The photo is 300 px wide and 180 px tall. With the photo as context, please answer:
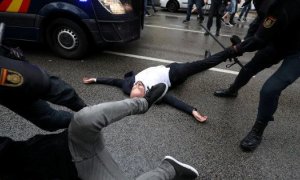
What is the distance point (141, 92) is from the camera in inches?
136

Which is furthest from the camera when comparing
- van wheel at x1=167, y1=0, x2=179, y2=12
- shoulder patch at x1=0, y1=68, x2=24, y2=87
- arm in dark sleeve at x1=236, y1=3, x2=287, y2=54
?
van wheel at x1=167, y1=0, x2=179, y2=12

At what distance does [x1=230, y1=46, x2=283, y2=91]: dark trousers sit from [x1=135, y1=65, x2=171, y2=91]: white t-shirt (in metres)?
0.84

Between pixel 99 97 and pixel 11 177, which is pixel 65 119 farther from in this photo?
pixel 99 97

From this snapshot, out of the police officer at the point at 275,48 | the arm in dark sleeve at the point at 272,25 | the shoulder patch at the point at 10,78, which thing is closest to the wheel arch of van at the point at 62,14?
the police officer at the point at 275,48

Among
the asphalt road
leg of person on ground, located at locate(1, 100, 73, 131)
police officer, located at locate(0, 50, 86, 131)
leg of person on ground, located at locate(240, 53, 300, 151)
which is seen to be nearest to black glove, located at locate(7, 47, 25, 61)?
police officer, located at locate(0, 50, 86, 131)

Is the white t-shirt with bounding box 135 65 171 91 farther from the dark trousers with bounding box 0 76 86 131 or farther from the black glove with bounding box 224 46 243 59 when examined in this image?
the dark trousers with bounding box 0 76 86 131

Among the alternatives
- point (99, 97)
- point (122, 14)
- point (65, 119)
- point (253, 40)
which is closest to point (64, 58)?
point (122, 14)

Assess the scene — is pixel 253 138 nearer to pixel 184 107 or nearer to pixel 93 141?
A: pixel 184 107

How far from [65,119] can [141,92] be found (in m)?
1.22

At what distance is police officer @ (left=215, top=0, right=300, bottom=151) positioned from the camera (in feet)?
7.91

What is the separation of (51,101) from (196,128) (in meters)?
1.64

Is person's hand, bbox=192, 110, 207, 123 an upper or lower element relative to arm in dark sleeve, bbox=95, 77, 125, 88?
Result: lower

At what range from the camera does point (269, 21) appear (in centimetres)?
248

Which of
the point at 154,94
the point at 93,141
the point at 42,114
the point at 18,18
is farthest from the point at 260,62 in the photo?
the point at 18,18
